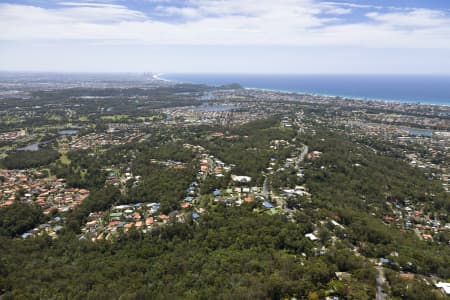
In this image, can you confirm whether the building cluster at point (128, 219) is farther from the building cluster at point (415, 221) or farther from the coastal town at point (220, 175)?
the building cluster at point (415, 221)

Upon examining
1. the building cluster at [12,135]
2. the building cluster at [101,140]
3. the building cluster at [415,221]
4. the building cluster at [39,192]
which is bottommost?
the building cluster at [39,192]

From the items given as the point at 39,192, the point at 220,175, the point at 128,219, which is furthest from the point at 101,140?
the point at 128,219

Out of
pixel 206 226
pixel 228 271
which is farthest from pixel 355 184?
pixel 228 271

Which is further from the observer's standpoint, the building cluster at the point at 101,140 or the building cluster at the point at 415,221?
the building cluster at the point at 101,140

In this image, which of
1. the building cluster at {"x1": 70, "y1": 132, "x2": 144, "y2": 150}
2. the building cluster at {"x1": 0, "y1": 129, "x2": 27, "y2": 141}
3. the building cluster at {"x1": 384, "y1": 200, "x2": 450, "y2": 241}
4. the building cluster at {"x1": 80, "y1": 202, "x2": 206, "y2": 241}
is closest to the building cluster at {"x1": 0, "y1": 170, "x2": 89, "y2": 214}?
the building cluster at {"x1": 80, "y1": 202, "x2": 206, "y2": 241}

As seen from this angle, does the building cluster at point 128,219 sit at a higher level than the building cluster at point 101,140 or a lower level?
lower

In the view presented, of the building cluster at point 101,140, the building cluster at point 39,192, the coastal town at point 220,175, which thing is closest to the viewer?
the coastal town at point 220,175

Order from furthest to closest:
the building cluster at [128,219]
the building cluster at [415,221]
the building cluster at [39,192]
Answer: the building cluster at [39,192] < the building cluster at [415,221] < the building cluster at [128,219]

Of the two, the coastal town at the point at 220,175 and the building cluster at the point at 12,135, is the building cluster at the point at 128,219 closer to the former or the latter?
the coastal town at the point at 220,175

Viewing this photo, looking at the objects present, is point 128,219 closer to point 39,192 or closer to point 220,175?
point 220,175

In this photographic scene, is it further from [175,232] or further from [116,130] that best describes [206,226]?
[116,130]

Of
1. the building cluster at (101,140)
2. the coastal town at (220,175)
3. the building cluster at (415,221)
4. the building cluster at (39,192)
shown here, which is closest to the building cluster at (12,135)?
the coastal town at (220,175)
